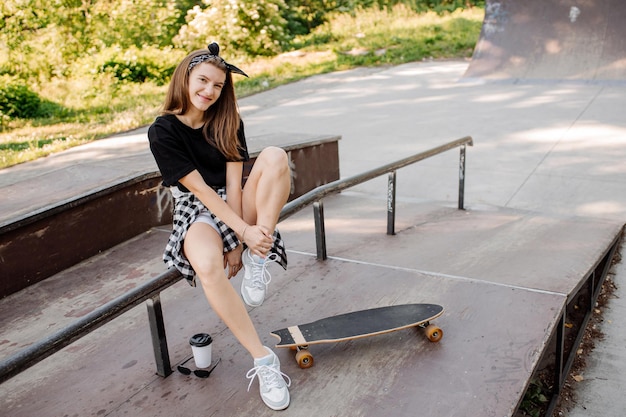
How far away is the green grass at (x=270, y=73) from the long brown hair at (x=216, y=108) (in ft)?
16.9

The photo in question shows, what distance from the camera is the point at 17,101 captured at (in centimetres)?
1117

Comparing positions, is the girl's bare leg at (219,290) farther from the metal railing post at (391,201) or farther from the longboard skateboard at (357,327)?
the metal railing post at (391,201)

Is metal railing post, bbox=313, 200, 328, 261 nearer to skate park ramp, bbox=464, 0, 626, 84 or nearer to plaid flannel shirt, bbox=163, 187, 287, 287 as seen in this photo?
plaid flannel shirt, bbox=163, 187, 287, 287

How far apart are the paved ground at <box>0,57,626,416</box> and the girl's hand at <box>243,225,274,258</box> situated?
512 mm

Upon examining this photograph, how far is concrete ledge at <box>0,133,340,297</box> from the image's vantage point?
11.3 ft

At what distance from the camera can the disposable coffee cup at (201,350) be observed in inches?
96.1

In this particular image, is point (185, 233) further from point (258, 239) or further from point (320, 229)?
point (320, 229)

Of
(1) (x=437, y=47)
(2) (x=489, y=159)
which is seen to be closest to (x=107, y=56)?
(1) (x=437, y=47)

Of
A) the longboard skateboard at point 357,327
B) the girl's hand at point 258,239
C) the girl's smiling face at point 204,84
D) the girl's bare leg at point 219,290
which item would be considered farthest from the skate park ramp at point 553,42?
the girl's bare leg at point 219,290

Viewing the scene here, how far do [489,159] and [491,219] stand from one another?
6.68ft

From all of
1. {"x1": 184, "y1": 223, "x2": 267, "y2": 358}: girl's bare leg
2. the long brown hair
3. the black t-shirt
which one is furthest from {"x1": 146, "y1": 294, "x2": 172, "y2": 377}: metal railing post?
the long brown hair

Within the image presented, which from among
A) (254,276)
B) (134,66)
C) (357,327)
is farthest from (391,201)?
(134,66)

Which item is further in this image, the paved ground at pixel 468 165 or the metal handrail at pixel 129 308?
the paved ground at pixel 468 165

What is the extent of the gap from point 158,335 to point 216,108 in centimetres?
104
